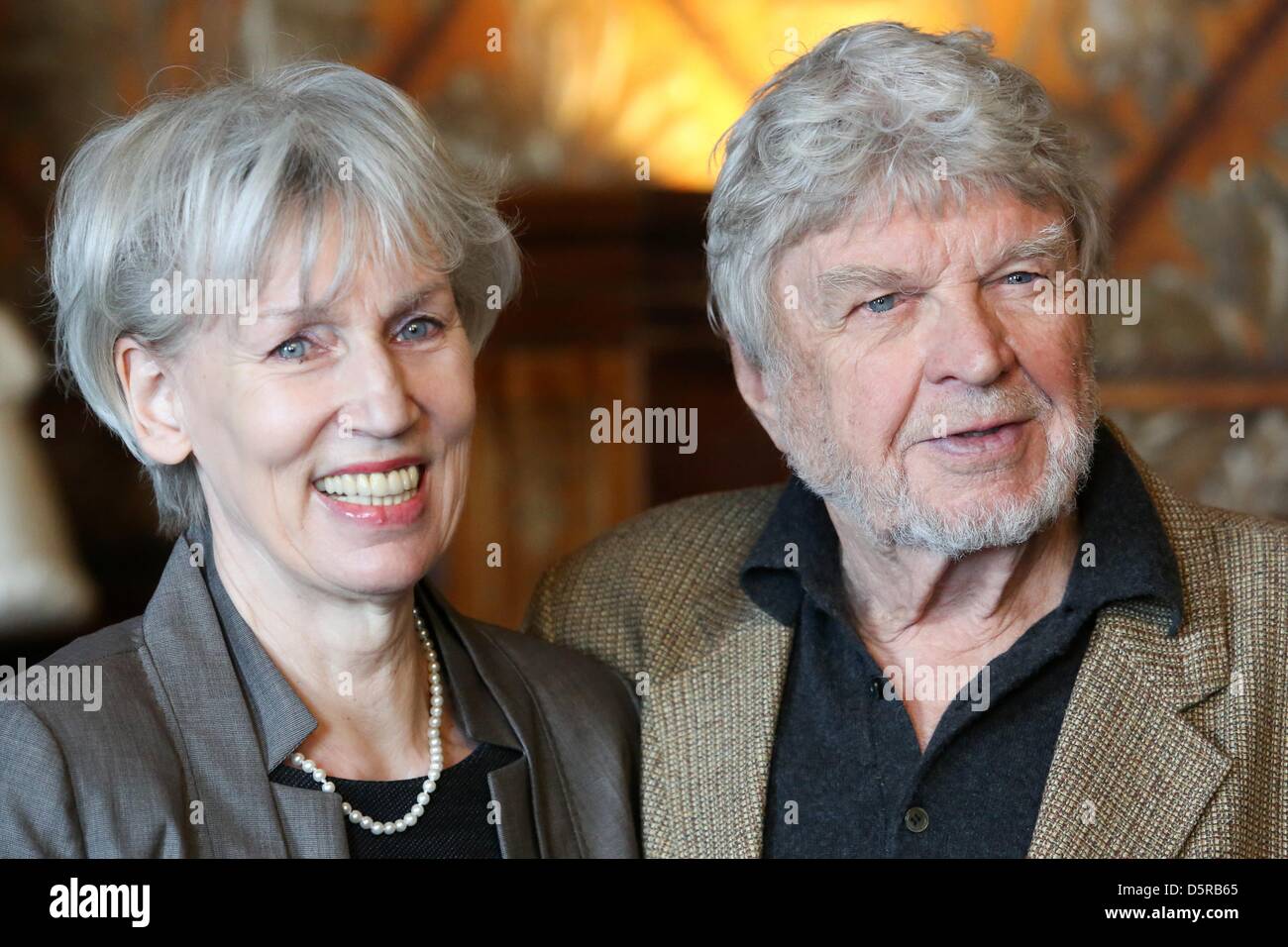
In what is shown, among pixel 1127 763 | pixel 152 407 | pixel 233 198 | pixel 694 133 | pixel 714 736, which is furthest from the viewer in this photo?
pixel 694 133

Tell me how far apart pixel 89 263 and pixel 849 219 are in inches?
33.5

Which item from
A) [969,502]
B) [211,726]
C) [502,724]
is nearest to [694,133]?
[969,502]

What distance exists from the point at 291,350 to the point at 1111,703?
1.00 meters

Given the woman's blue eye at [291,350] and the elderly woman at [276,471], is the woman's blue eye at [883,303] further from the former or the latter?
the woman's blue eye at [291,350]

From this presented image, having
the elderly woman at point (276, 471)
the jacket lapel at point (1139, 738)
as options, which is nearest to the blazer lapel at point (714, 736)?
the elderly woman at point (276, 471)

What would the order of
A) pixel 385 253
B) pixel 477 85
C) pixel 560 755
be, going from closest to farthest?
1. pixel 385 253
2. pixel 560 755
3. pixel 477 85

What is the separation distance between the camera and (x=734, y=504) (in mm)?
2258

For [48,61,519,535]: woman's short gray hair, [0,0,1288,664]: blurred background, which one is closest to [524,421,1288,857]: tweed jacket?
[48,61,519,535]: woman's short gray hair

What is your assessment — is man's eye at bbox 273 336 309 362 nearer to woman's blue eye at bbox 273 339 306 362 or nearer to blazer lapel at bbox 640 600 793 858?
woman's blue eye at bbox 273 339 306 362

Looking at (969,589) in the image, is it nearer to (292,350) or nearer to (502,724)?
(502,724)

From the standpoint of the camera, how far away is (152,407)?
1.71 meters

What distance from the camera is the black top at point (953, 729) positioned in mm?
1832
